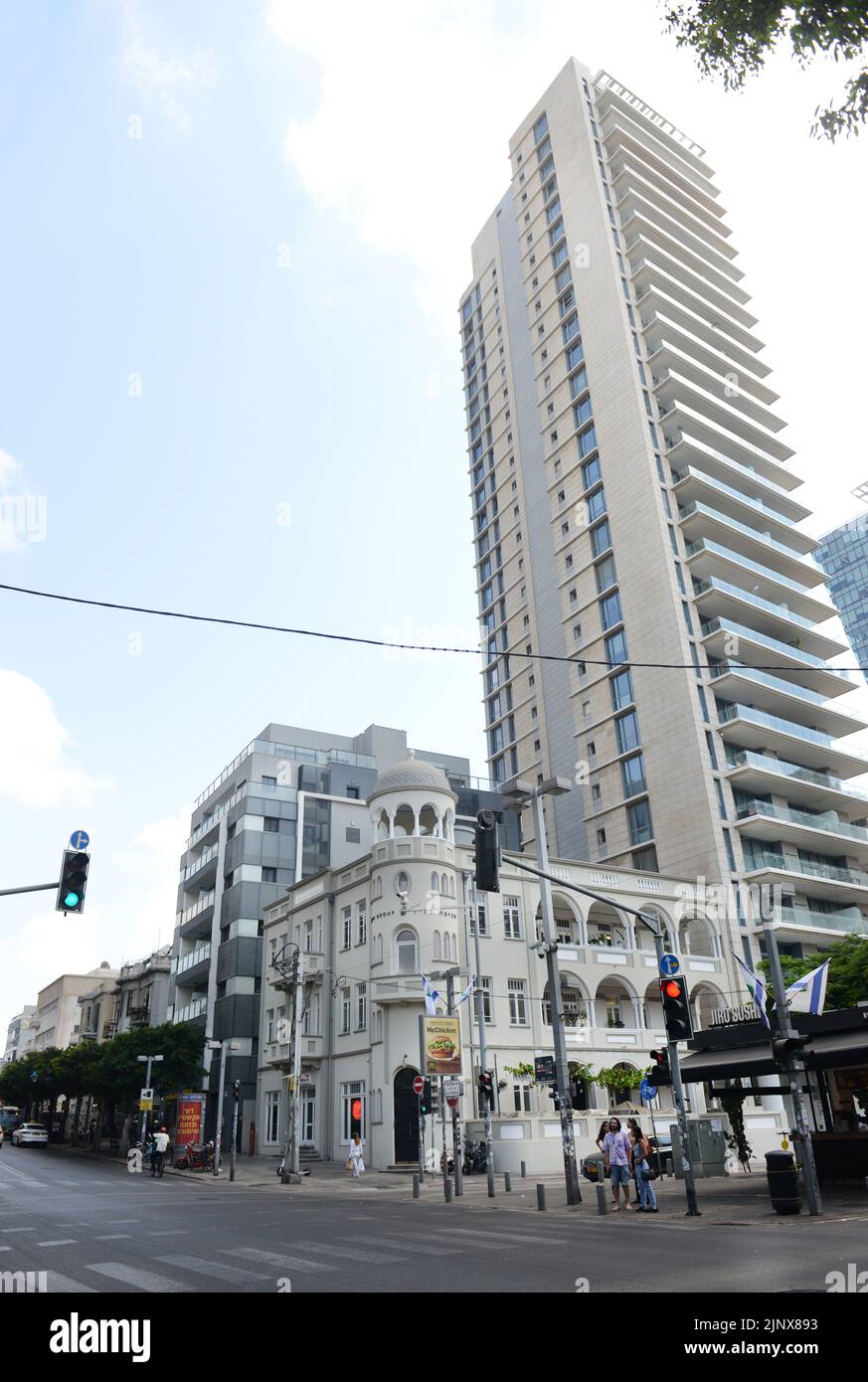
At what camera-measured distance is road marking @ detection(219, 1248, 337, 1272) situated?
11996 mm

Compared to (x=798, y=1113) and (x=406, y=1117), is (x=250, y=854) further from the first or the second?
(x=798, y=1113)

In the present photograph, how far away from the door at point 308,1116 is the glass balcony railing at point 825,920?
26261 mm

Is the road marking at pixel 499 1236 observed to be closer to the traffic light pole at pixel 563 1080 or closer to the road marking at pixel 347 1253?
the road marking at pixel 347 1253

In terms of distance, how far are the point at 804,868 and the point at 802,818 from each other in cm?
307

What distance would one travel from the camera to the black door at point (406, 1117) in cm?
3991

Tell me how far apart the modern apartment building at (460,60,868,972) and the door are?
22.8m

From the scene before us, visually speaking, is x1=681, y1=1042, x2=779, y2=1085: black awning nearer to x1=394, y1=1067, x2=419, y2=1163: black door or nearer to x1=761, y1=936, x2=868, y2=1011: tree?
x1=761, y1=936, x2=868, y2=1011: tree

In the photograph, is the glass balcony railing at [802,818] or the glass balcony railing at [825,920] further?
the glass balcony railing at [802,818]

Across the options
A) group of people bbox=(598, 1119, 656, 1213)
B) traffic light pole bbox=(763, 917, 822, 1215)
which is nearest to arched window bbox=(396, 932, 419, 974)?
group of people bbox=(598, 1119, 656, 1213)

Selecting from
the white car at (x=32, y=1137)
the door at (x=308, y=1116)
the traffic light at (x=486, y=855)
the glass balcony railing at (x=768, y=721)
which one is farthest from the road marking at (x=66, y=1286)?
the white car at (x=32, y=1137)

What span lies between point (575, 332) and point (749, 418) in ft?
46.9

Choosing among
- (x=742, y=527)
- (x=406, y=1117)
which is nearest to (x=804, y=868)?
(x=742, y=527)
